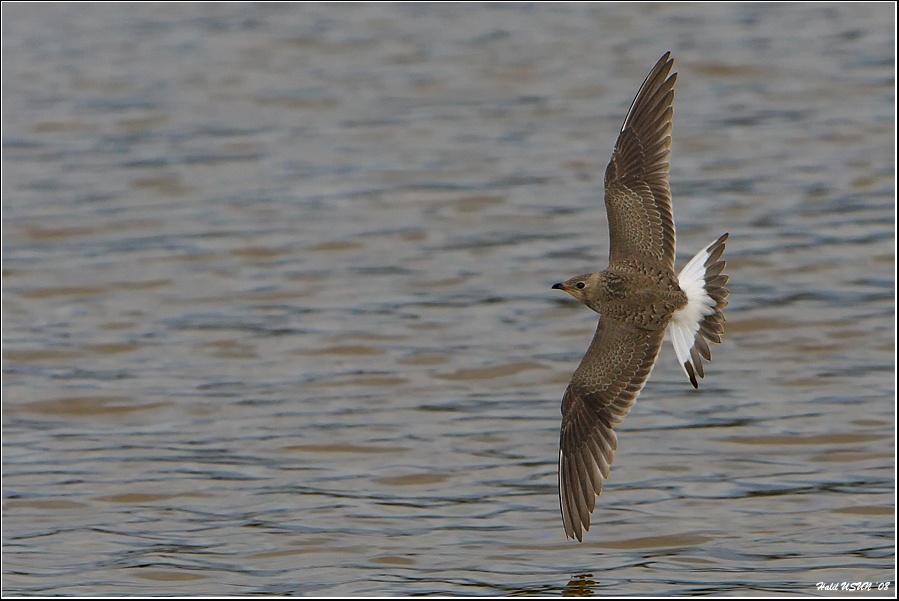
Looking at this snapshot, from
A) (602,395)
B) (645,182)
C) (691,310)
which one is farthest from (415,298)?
(691,310)

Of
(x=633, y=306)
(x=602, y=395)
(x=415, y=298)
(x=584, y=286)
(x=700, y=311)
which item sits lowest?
(x=602, y=395)

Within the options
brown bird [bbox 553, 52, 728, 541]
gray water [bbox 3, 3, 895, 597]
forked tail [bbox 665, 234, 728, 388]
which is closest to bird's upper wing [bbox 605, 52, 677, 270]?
brown bird [bbox 553, 52, 728, 541]

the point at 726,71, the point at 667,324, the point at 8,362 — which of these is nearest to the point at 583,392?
the point at 667,324

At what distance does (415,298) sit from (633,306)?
383cm

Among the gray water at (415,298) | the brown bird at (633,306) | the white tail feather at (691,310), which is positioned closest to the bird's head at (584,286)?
the brown bird at (633,306)

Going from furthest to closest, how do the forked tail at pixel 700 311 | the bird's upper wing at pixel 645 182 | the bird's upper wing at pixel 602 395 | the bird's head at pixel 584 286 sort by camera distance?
the bird's upper wing at pixel 645 182 → the bird's head at pixel 584 286 → the bird's upper wing at pixel 602 395 → the forked tail at pixel 700 311

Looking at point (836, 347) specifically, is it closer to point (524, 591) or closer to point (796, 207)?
point (796, 207)

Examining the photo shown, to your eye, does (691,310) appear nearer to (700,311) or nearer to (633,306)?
(700,311)

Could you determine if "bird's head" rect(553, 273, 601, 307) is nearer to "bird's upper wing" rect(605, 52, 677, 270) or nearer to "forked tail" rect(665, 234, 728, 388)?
"bird's upper wing" rect(605, 52, 677, 270)

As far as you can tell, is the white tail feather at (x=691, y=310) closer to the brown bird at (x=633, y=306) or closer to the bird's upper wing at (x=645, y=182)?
the brown bird at (x=633, y=306)

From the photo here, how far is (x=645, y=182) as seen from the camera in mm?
7359

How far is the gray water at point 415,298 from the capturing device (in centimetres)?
712

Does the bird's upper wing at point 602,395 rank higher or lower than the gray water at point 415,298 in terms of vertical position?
lower

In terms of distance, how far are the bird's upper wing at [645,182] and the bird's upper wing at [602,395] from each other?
36 centimetres
